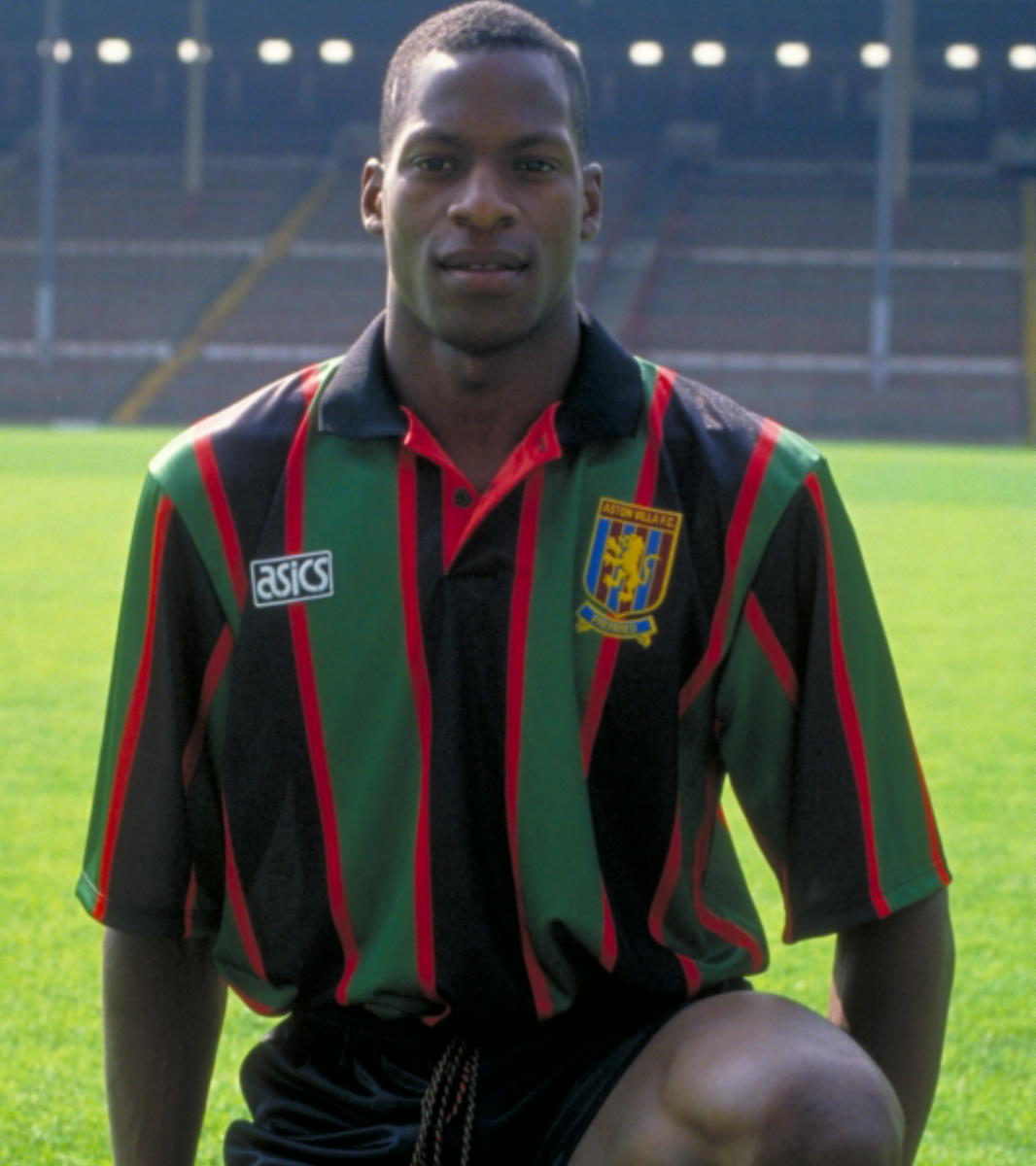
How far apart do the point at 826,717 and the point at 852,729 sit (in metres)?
0.03

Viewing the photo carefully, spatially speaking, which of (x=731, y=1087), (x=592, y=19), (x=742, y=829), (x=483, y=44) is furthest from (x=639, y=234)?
(x=731, y=1087)

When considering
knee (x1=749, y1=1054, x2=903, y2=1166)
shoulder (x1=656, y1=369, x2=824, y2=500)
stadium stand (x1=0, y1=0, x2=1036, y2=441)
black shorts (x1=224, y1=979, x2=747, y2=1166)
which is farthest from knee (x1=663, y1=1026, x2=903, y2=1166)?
stadium stand (x1=0, y1=0, x2=1036, y2=441)

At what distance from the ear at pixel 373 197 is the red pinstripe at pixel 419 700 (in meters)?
0.31

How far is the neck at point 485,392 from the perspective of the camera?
2145 mm

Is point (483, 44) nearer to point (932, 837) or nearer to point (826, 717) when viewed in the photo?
point (826, 717)

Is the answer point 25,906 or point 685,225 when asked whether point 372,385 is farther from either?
point 685,225

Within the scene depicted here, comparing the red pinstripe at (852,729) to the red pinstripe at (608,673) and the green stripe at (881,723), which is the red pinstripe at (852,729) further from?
the red pinstripe at (608,673)

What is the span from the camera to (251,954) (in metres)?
2.12

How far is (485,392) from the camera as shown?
2152mm

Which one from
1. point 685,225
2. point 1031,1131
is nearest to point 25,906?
point 1031,1131

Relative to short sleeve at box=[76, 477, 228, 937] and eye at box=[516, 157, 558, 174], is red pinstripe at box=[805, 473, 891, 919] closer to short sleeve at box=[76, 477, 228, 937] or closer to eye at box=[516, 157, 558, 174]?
eye at box=[516, 157, 558, 174]

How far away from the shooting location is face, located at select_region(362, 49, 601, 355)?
82.3 inches

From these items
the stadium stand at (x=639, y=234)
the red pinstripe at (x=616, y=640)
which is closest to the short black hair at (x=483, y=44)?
the red pinstripe at (x=616, y=640)

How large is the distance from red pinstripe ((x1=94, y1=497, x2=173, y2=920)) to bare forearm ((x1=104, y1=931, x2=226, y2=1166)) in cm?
7
